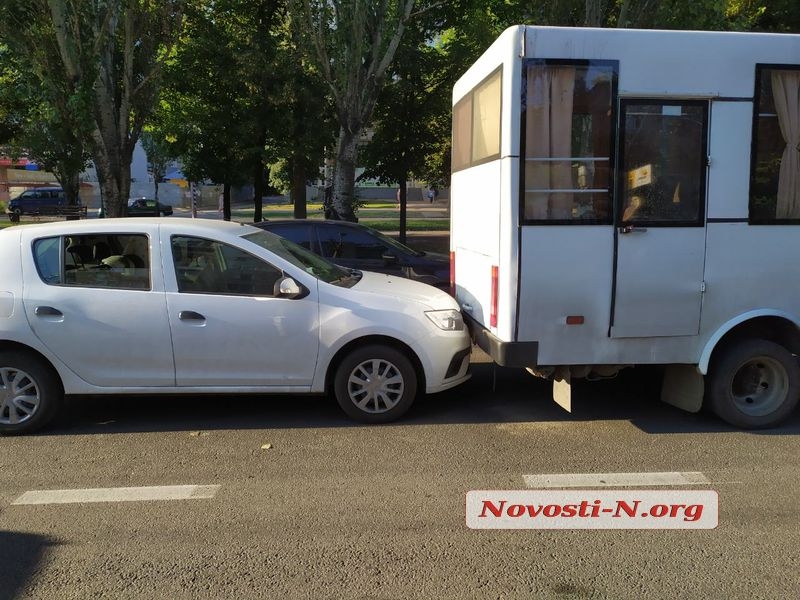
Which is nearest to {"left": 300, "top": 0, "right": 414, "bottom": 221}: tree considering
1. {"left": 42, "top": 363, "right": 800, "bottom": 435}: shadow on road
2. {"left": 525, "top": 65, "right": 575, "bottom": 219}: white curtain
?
{"left": 42, "top": 363, "right": 800, "bottom": 435}: shadow on road

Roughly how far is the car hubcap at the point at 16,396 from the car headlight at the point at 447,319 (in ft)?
10.3

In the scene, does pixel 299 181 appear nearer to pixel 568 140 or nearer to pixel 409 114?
pixel 409 114

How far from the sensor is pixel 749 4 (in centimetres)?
1478

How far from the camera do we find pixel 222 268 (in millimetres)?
5133

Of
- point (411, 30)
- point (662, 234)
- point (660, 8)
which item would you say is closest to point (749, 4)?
point (660, 8)

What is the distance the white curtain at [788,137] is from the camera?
4.64 metres

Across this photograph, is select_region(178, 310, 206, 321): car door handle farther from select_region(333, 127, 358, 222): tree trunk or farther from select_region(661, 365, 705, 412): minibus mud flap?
select_region(333, 127, 358, 222): tree trunk

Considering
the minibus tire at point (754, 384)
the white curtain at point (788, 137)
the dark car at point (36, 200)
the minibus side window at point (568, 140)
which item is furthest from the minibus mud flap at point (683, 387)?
the dark car at point (36, 200)

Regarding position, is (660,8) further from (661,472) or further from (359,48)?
(661,472)

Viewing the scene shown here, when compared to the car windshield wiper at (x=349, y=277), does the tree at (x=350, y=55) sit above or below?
above

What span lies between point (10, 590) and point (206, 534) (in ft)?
3.02

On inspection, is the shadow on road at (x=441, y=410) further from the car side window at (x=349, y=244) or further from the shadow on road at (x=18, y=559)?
the car side window at (x=349, y=244)

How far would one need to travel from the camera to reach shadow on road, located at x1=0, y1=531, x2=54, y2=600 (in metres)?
3.05

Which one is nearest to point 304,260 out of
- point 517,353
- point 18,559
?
point 517,353
